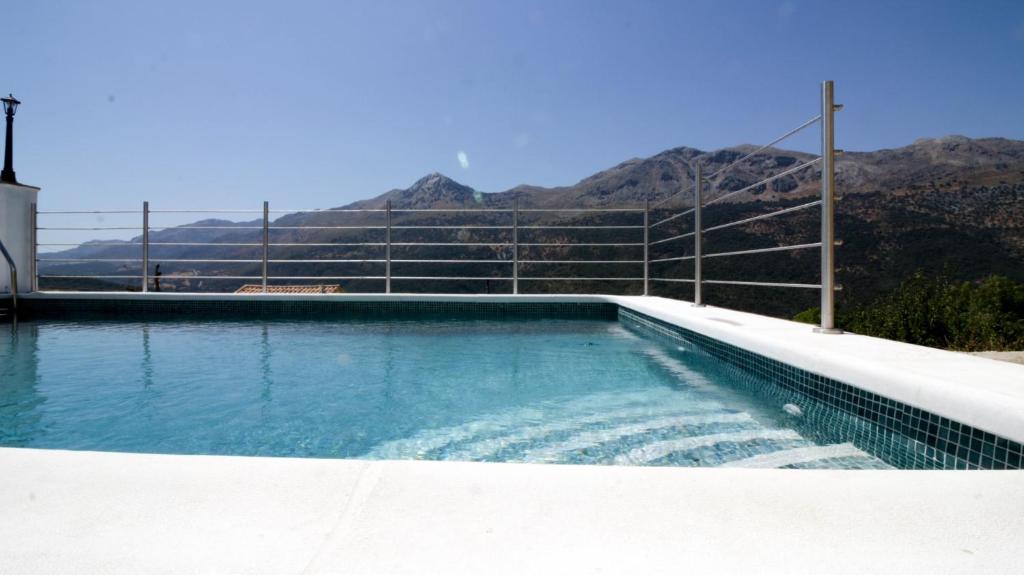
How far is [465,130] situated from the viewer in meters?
20.0

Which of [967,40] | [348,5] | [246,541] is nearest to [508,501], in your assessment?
[246,541]

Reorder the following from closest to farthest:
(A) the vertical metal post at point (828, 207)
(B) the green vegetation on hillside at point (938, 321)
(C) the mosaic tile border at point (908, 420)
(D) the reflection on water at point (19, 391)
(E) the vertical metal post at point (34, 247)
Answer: (C) the mosaic tile border at point (908, 420)
(D) the reflection on water at point (19, 391)
(A) the vertical metal post at point (828, 207)
(B) the green vegetation on hillside at point (938, 321)
(E) the vertical metal post at point (34, 247)

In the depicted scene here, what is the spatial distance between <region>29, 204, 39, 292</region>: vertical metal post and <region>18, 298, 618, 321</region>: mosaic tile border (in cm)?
60

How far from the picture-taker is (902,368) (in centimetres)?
161

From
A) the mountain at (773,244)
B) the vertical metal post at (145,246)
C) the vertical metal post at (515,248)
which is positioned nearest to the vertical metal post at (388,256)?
the mountain at (773,244)

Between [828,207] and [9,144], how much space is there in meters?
7.28

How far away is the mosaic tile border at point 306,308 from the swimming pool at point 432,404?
1.73m

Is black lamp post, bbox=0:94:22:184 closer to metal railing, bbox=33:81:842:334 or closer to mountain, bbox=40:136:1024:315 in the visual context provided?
metal railing, bbox=33:81:842:334

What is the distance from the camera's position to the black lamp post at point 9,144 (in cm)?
573

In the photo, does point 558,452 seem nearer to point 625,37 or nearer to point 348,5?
point 348,5

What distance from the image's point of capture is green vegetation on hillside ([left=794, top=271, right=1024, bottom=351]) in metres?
3.50

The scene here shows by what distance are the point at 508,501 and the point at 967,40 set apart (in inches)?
978

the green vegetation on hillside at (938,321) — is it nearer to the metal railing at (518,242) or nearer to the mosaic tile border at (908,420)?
the metal railing at (518,242)

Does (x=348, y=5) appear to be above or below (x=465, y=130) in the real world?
below
